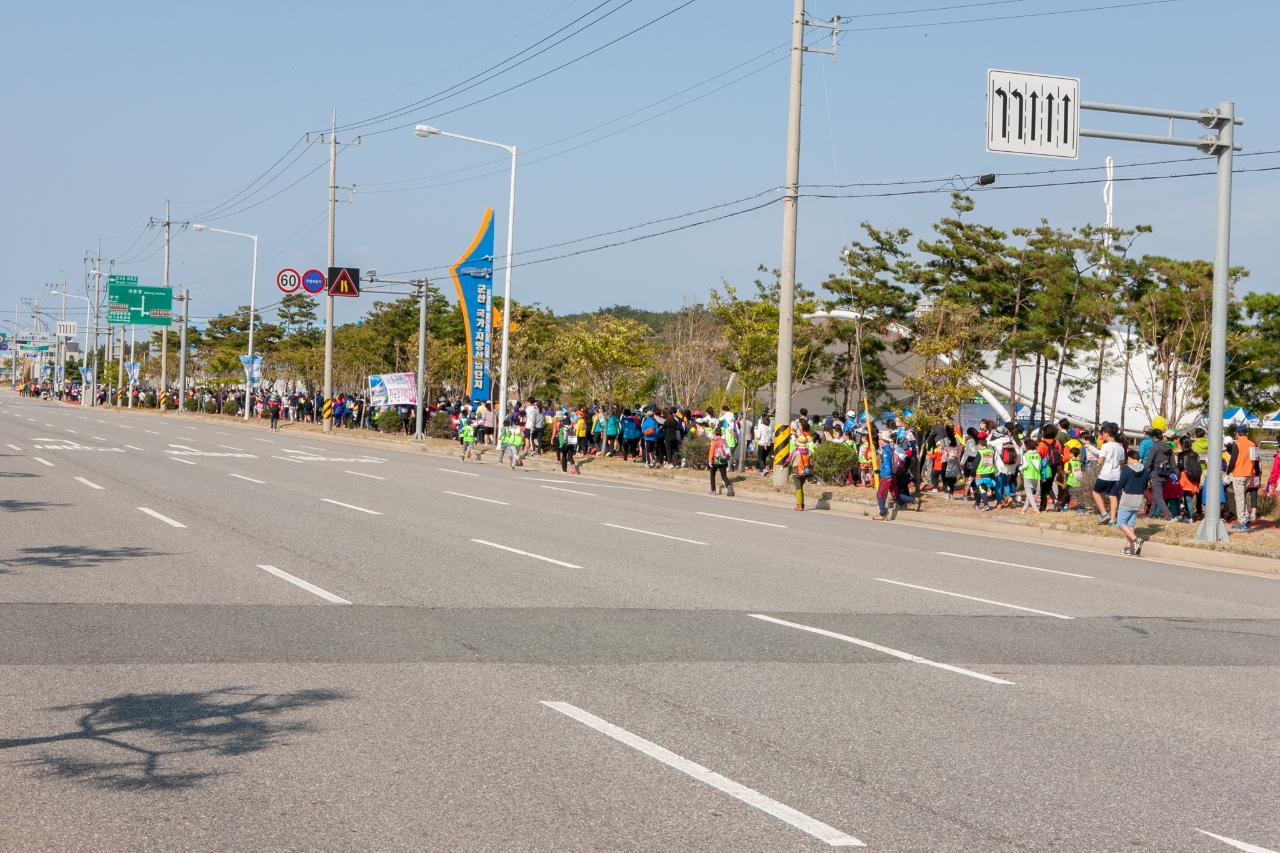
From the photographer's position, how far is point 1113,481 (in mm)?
19750

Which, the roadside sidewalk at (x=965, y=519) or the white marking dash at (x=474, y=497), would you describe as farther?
the white marking dash at (x=474, y=497)

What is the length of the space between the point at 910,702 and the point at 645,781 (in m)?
2.32

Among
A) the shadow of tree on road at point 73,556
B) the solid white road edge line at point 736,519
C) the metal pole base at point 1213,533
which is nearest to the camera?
the shadow of tree on road at point 73,556

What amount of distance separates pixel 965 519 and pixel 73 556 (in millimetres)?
15294

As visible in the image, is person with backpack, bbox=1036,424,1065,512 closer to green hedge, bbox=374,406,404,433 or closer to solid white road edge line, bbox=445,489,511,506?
solid white road edge line, bbox=445,489,511,506

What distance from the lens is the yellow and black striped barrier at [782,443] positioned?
2709 centimetres

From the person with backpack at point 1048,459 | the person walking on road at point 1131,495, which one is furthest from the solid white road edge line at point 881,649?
the person with backpack at point 1048,459

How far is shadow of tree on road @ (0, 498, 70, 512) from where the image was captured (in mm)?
16922

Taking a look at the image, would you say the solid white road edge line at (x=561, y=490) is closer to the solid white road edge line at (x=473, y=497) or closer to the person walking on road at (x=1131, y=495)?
Result: the solid white road edge line at (x=473, y=497)

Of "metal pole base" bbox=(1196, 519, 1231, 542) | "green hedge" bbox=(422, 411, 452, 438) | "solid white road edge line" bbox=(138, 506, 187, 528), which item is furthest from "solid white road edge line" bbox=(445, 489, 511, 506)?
"green hedge" bbox=(422, 411, 452, 438)

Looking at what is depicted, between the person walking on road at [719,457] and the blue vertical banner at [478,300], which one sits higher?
the blue vertical banner at [478,300]

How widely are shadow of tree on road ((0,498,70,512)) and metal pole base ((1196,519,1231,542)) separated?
16623 millimetres

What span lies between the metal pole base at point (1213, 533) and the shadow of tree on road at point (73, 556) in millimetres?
14319

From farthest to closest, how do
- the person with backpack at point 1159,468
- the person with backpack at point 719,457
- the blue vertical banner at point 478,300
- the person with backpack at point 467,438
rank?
the blue vertical banner at point 478,300
the person with backpack at point 467,438
the person with backpack at point 719,457
the person with backpack at point 1159,468
